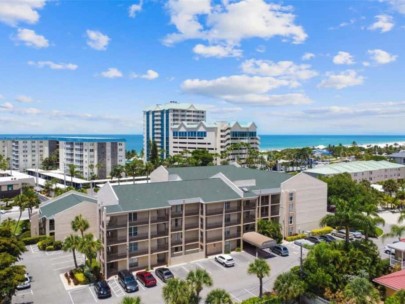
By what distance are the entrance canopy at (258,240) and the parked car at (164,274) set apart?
1362cm

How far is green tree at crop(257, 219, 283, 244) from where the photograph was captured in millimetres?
52656

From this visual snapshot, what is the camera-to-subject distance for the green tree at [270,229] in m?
52.7

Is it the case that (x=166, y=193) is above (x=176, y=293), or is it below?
above

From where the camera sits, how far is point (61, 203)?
200 ft

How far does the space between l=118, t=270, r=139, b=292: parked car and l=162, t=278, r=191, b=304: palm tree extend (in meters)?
12.2

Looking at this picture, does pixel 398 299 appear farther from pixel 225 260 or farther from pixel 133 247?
pixel 133 247

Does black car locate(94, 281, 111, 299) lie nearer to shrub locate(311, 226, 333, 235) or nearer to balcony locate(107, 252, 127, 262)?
balcony locate(107, 252, 127, 262)

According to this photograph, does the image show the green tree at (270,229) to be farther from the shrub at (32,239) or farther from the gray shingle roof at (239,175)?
the shrub at (32,239)

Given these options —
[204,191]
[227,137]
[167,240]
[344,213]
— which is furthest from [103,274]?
[227,137]

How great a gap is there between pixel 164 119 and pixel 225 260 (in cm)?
13921

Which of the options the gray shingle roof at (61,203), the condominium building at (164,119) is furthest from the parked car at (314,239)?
the condominium building at (164,119)

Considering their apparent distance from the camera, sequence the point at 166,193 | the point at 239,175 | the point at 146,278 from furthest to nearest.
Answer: the point at 239,175 → the point at 166,193 → the point at 146,278

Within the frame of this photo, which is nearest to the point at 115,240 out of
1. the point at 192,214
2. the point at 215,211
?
the point at 192,214

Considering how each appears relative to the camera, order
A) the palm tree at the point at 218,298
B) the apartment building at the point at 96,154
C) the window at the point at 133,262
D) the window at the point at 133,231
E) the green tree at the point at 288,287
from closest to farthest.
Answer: the palm tree at the point at 218,298, the green tree at the point at 288,287, the window at the point at 133,231, the window at the point at 133,262, the apartment building at the point at 96,154
